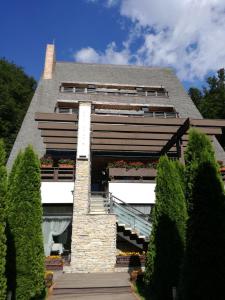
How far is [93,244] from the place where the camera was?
44.2 ft

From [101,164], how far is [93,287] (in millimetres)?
11851

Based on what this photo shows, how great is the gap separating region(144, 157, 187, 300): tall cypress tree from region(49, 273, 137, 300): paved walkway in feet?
2.89

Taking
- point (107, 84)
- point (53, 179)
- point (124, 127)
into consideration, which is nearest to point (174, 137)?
point (124, 127)

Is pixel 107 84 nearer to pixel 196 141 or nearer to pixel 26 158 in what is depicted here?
pixel 26 158

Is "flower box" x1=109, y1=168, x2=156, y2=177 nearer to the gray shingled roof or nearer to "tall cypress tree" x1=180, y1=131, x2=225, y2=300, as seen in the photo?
the gray shingled roof

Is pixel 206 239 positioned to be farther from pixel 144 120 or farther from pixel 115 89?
pixel 115 89

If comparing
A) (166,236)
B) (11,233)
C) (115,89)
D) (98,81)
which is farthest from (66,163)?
Result: (98,81)

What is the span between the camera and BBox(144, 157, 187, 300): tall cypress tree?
8.55 m

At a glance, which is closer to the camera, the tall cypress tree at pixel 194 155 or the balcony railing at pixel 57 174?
the tall cypress tree at pixel 194 155

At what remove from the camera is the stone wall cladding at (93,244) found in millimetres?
13141

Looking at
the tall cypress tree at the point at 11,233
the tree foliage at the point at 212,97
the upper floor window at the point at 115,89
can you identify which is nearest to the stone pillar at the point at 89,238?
the tall cypress tree at the point at 11,233

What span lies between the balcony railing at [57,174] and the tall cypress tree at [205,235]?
1045 centimetres

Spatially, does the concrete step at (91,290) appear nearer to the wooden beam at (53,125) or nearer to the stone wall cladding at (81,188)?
the stone wall cladding at (81,188)

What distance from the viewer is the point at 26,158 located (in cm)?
950
